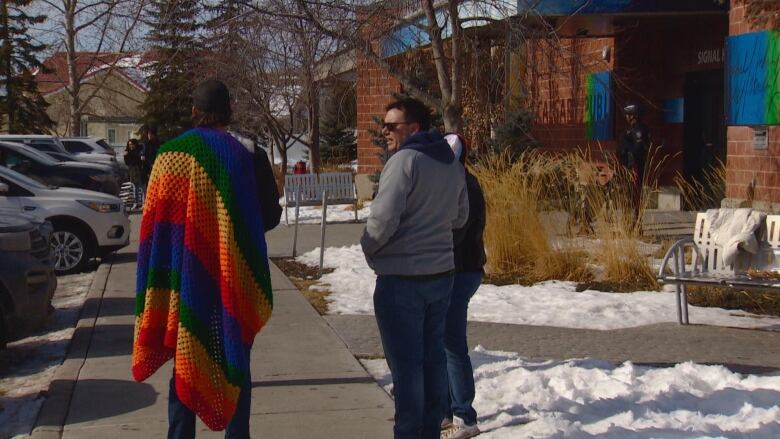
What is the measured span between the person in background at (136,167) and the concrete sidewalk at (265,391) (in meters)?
16.3

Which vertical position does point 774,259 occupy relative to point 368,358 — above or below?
above

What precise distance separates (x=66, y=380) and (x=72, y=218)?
675 centimetres

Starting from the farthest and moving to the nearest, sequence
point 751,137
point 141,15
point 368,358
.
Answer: point 751,137 → point 141,15 → point 368,358

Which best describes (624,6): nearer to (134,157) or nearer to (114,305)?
(114,305)

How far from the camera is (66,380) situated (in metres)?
7.53

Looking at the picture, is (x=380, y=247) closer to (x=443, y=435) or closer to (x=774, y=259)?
(x=443, y=435)

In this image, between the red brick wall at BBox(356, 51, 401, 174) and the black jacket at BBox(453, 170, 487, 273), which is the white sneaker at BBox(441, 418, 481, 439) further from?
the red brick wall at BBox(356, 51, 401, 174)

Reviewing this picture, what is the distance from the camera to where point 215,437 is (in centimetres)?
616

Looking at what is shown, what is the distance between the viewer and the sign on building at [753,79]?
13820mm

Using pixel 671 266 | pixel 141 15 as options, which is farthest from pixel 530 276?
pixel 141 15

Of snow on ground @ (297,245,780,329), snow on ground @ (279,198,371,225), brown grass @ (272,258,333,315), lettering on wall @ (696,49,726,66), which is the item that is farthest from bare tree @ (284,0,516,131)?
snow on ground @ (279,198,371,225)

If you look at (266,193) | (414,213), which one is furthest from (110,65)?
(414,213)

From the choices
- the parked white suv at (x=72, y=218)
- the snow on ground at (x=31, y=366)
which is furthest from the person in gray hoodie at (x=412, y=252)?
the parked white suv at (x=72, y=218)

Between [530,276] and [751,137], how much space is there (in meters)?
4.87
